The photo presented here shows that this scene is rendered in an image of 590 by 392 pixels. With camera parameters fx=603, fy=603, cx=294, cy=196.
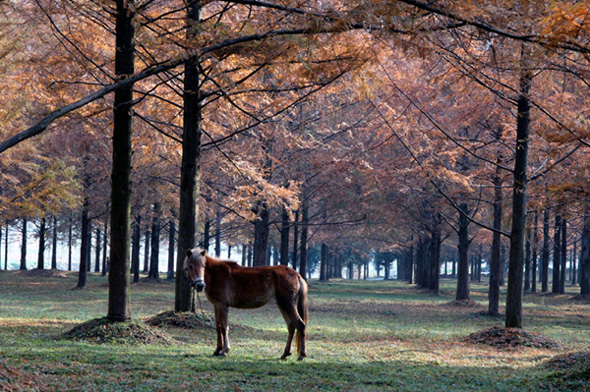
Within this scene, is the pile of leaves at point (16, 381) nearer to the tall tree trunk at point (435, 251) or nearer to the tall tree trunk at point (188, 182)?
the tall tree trunk at point (188, 182)

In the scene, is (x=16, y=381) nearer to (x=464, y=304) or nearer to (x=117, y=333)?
(x=117, y=333)

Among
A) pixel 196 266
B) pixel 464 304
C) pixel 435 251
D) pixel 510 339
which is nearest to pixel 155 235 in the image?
pixel 435 251

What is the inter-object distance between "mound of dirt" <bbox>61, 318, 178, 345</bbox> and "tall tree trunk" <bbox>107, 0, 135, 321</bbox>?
7.7 inches

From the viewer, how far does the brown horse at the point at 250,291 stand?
9.65m

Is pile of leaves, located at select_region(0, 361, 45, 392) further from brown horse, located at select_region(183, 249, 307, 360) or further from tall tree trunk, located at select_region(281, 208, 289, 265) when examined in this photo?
tall tree trunk, located at select_region(281, 208, 289, 265)

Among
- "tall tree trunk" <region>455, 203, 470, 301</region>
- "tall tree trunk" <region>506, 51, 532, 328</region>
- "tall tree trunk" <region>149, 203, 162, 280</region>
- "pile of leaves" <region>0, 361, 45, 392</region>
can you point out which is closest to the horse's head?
"pile of leaves" <region>0, 361, 45, 392</region>

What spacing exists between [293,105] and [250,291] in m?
5.19

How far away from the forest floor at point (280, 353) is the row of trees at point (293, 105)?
4.79 feet

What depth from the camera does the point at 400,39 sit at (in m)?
7.13

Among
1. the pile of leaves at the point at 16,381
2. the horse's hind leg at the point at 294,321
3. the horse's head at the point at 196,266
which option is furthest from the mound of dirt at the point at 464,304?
the pile of leaves at the point at 16,381

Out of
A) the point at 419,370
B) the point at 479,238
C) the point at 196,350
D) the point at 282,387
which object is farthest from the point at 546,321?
the point at 479,238

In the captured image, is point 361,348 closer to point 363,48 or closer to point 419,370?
point 419,370

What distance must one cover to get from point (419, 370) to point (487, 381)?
115cm

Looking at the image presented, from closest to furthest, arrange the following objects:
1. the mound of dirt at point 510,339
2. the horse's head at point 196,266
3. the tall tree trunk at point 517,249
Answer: the horse's head at point 196,266
the mound of dirt at point 510,339
the tall tree trunk at point 517,249
